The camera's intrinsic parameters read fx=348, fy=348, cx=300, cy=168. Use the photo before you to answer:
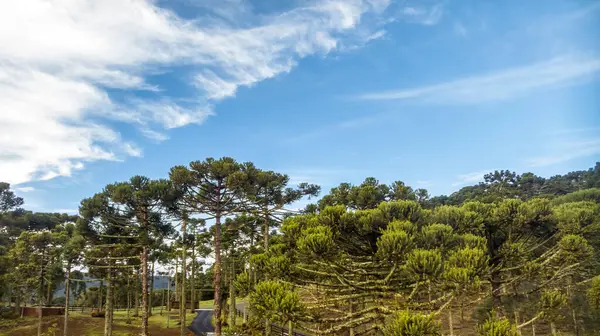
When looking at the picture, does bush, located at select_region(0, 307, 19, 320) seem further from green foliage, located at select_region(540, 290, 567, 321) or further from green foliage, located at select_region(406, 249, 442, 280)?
green foliage, located at select_region(540, 290, 567, 321)

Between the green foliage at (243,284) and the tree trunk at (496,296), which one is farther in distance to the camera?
the tree trunk at (496,296)

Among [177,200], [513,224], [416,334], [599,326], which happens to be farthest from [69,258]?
[599,326]

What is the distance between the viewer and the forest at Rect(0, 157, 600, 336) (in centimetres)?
1068

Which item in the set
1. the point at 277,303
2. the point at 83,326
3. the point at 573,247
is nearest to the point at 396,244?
the point at 277,303

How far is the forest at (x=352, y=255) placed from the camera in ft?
35.0

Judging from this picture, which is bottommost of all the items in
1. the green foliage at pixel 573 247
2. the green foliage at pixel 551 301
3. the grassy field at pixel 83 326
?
the grassy field at pixel 83 326

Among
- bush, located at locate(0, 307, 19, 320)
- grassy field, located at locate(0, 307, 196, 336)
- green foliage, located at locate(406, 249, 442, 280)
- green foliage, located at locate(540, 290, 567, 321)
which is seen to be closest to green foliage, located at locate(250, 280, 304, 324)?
green foliage, located at locate(406, 249, 442, 280)

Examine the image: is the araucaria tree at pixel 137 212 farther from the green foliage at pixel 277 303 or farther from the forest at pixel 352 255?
the green foliage at pixel 277 303

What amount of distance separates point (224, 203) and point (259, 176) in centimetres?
308

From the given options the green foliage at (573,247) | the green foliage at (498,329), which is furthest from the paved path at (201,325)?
the green foliage at (573,247)

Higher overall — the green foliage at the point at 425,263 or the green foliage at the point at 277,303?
the green foliage at the point at 425,263

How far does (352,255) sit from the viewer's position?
13.7m

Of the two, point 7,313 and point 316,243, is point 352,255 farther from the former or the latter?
point 7,313

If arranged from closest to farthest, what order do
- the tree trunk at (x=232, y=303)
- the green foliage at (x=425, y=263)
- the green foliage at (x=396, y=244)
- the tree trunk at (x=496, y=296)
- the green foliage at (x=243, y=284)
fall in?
the green foliage at (x=425, y=263), the green foliage at (x=396, y=244), the green foliage at (x=243, y=284), the tree trunk at (x=496, y=296), the tree trunk at (x=232, y=303)
